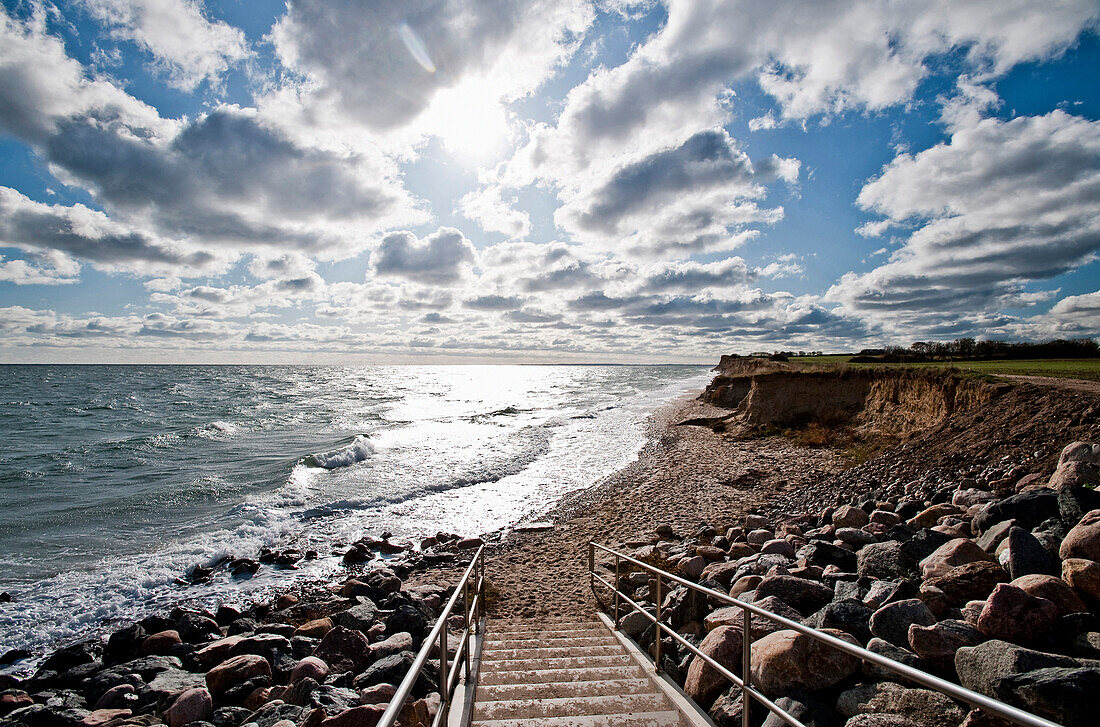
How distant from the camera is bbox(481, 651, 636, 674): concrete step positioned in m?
5.12

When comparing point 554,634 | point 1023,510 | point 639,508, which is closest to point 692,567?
point 554,634

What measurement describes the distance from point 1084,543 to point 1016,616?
147cm

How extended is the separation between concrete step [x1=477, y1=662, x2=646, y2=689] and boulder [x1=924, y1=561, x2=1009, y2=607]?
2850mm

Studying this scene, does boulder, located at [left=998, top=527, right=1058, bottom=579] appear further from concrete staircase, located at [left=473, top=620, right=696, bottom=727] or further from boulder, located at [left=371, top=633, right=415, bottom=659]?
boulder, located at [left=371, top=633, right=415, bottom=659]

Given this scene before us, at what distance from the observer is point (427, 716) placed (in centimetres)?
426

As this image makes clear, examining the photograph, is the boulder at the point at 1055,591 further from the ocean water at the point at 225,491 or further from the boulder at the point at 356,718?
the ocean water at the point at 225,491

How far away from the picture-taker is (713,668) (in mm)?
4219

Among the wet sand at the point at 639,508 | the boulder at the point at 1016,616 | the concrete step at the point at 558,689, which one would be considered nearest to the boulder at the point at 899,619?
the boulder at the point at 1016,616

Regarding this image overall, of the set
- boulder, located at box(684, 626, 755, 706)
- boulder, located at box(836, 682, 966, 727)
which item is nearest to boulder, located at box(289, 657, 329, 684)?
boulder, located at box(684, 626, 755, 706)

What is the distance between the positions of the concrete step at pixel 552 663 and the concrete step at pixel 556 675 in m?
0.10

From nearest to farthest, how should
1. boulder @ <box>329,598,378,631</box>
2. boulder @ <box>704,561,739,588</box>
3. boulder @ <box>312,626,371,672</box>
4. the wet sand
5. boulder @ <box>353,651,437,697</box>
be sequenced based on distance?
boulder @ <box>353,651,437,697</box>, boulder @ <box>312,626,371,672</box>, boulder @ <box>704,561,739,588</box>, boulder @ <box>329,598,378,631</box>, the wet sand

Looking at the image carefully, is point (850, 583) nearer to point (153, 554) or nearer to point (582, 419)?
point (153, 554)

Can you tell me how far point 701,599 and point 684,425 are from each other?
2519 centimetres

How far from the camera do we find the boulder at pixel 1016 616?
3.61m
